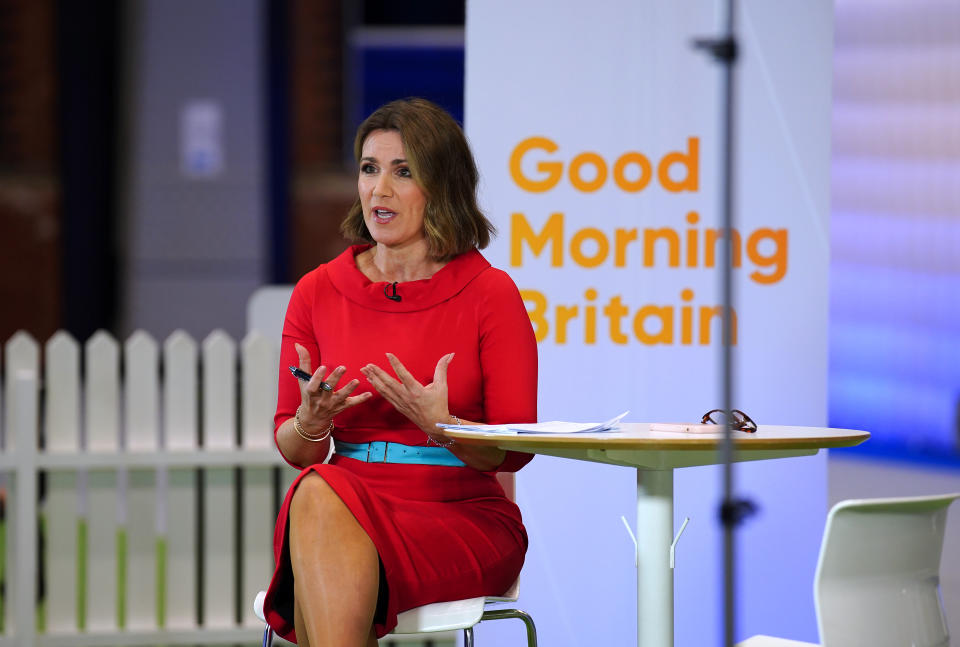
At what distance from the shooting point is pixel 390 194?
242cm

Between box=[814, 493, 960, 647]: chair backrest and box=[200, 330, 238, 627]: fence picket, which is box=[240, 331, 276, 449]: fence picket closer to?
box=[200, 330, 238, 627]: fence picket

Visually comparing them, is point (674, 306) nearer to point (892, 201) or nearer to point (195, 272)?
point (892, 201)

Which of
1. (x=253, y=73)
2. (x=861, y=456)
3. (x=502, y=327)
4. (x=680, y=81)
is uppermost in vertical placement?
(x=253, y=73)

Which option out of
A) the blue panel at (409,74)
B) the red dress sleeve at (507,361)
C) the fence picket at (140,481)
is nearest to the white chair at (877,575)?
the red dress sleeve at (507,361)

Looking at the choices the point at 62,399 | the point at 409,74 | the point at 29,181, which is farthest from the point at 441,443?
the point at 29,181

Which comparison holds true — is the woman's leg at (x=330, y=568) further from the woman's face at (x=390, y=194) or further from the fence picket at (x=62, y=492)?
the fence picket at (x=62, y=492)

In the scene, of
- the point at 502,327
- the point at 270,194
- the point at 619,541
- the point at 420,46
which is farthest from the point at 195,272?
the point at 502,327

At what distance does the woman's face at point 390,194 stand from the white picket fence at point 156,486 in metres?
1.68

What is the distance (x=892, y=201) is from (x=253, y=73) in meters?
4.93

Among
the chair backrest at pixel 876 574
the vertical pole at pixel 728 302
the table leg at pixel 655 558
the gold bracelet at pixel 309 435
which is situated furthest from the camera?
the gold bracelet at pixel 309 435

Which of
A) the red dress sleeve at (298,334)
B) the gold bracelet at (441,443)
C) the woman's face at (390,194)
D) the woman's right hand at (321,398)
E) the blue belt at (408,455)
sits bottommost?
the blue belt at (408,455)

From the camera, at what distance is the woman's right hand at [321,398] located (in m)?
2.08

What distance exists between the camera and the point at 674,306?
339cm

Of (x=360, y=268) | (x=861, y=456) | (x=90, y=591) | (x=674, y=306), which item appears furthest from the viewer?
(x=861, y=456)
